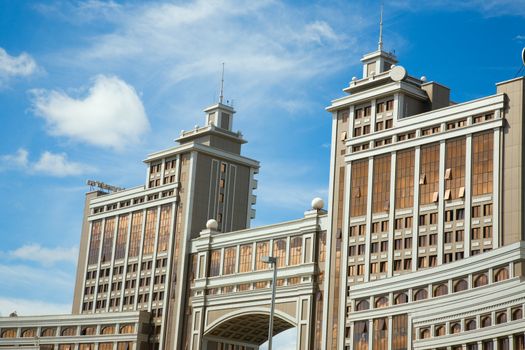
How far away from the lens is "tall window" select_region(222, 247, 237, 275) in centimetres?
10575

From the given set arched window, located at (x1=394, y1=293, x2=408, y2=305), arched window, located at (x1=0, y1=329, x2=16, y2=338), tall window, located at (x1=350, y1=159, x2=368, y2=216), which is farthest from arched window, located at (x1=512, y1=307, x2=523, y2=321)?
arched window, located at (x1=0, y1=329, x2=16, y2=338)

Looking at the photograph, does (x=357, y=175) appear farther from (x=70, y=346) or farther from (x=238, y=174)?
(x=70, y=346)

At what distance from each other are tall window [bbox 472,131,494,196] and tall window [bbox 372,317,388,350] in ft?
45.2

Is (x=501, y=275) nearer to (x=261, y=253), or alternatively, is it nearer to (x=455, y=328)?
(x=455, y=328)

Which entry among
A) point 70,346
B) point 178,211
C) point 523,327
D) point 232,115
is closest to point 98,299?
point 70,346

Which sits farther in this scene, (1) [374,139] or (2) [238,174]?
(2) [238,174]

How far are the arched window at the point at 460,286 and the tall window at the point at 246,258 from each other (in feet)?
105

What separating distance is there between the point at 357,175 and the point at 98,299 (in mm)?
44632

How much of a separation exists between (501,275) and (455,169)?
54.2 feet

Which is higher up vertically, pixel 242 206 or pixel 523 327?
pixel 242 206

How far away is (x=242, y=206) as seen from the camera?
119812 mm

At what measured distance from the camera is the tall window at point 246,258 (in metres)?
104

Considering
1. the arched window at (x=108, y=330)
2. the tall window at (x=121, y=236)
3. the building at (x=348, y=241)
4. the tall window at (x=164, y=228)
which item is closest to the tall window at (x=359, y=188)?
the building at (x=348, y=241)

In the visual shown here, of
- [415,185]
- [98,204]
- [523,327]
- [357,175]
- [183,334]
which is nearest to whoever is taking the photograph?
[523,327]
